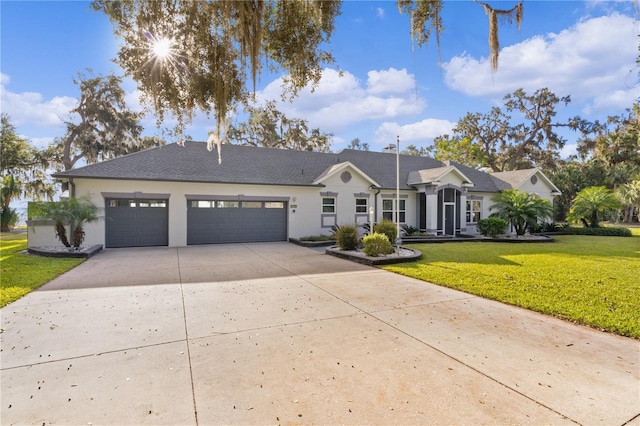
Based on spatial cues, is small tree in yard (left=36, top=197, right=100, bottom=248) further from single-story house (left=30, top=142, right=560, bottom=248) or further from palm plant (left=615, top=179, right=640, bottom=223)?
palm plant (left=615, top=179, right=640, bottom=223)

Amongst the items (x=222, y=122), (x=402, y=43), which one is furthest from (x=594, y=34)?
(x=222, y=122)

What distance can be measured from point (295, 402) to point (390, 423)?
85cm

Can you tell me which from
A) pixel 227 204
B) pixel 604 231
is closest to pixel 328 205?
pixel 227 204

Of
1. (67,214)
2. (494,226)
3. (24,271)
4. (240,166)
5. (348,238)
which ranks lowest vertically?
(24,271)

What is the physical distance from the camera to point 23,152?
1068 inches

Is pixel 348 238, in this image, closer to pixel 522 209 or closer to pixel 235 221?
pixel 235 221

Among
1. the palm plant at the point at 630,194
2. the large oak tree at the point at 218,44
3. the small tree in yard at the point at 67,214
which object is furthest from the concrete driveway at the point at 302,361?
the palm plant at the point at 630,194

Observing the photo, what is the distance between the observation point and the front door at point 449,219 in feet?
62.9

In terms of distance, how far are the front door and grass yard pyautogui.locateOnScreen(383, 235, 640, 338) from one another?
6.70m

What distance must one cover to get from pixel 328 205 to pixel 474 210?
34.7ft

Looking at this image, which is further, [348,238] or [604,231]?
[604,231]

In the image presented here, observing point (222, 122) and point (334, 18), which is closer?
point (334, 18)

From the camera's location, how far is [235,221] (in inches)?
636

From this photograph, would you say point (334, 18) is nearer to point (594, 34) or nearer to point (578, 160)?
point (594, 34)
